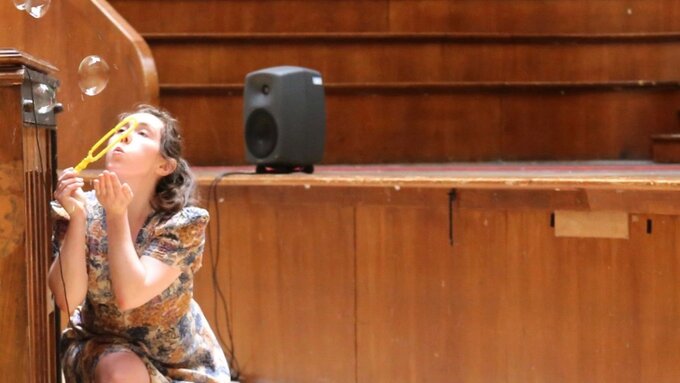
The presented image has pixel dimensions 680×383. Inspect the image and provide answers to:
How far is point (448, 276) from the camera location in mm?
2703

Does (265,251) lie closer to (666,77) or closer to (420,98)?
(420,98)

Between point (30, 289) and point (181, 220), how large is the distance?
315 millimetres

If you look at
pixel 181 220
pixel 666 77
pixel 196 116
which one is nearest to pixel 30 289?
pixel 181 220

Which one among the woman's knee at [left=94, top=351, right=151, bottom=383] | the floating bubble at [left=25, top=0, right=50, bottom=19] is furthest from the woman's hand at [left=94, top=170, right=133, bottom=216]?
the floating bubble at [left=25, top=0, right=50, bottom=19]

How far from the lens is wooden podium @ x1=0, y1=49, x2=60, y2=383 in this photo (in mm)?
1504

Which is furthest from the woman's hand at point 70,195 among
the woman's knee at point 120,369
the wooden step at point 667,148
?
the wooden step at point 667,148

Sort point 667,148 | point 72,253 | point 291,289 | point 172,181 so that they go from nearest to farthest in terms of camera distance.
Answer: point 72,253 → point 172,181 → point 291,289 → point 667,148

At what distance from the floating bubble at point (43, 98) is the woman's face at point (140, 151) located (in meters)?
0.15

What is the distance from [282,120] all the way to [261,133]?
0.32ft

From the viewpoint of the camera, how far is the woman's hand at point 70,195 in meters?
1.61

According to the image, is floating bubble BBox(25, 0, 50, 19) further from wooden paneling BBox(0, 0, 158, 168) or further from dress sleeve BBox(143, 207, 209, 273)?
wooden paneling BBox(0, 0, 158, 168)

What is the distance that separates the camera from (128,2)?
4.38 metres

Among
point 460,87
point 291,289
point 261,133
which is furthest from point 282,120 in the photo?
point 460,87

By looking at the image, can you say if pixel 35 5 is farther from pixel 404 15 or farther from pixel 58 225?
pixel 404 15
